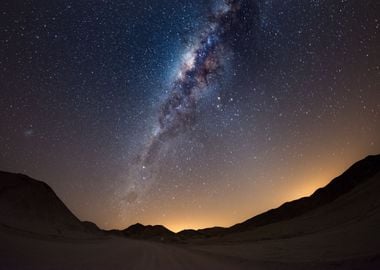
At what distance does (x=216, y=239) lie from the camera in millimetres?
47188

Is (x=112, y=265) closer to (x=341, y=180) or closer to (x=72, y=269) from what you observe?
(x=72, y=269)

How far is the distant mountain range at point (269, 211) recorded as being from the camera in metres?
30.9

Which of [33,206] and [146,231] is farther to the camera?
[146,231]

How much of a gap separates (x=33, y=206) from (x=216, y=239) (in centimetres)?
2554

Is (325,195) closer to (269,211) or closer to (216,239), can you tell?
(269,211)

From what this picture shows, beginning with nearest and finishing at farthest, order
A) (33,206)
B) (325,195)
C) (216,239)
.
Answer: (33,206), (216,239), (325,195)

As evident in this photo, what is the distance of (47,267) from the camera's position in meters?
9.37

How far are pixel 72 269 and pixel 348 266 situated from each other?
25.0 ft

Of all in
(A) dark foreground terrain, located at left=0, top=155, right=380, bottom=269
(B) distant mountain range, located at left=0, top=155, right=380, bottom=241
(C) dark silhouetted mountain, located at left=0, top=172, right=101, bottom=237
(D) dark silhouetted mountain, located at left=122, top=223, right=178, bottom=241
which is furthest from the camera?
(D) dark silhouetted mountain, located at left=122, top=223, right=178, bottom=241

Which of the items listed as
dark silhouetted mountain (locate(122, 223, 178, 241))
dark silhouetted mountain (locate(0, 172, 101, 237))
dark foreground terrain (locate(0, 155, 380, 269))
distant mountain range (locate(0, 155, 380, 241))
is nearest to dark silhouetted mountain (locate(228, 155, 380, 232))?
distant mountain range (locate(0, 155, 380, 241))

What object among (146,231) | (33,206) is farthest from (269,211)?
(33,206)

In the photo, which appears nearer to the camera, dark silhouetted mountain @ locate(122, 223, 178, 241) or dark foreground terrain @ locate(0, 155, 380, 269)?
dark foreground terrain @ locate(0, 155, 380, 269)

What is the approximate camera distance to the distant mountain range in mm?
30891

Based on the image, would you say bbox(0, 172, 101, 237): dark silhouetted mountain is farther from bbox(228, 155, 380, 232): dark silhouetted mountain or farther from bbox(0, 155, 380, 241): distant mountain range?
bbox(228, 155, 380, 232): dark silhouetted mountain
